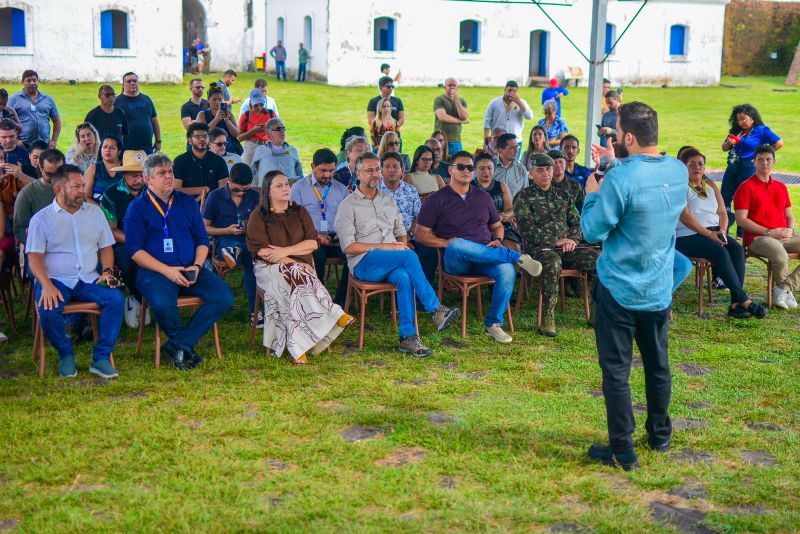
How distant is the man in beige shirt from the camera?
689 cm

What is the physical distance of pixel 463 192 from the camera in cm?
768

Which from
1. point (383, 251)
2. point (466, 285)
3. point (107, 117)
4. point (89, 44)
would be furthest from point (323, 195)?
point (89, 44)

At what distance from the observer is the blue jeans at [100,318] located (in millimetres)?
6121

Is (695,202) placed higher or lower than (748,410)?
higher

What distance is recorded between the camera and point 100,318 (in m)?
6.32

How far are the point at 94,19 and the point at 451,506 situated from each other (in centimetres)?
2581

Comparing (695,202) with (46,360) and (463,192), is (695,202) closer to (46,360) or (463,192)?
(463,192)

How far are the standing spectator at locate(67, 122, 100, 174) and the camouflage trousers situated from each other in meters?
4.17

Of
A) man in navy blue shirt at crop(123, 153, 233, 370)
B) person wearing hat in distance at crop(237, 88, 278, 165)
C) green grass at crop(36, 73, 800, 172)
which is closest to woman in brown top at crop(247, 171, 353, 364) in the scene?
man in navy blue shirt at crop(123, 153, 233, 370)

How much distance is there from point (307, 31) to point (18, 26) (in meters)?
9.29

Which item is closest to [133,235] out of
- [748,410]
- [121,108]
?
[748,410]

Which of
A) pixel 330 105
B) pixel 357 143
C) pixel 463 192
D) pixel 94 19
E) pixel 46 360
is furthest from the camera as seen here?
pixel 94 19

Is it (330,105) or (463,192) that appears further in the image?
(330,105)

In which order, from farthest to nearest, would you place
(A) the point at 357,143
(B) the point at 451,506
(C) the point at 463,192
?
1. (A) the point at 357,143
2. (C) the point at 463,192
3. (B) the point at 451,506
